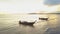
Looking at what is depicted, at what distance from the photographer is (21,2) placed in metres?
1.80

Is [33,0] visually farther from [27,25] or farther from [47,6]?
[27,25]

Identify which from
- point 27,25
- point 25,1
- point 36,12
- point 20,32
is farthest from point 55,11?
point 20,32

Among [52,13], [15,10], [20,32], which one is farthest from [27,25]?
[52,13]

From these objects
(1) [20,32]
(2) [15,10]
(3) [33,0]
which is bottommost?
(1) [20,32]

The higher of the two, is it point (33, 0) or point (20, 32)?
point (33, 0)

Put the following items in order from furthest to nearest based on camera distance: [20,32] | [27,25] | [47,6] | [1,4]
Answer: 1. [47,6]
2. [1,4]
3. [27,25]
4. [20,32]

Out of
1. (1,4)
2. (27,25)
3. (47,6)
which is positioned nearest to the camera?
(27,25)

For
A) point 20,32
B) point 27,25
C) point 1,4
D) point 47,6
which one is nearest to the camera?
point 20,32

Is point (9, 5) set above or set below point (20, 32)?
above

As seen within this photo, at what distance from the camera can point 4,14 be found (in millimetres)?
1772

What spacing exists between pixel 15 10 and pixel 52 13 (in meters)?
0.50

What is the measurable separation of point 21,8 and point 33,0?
186 mm

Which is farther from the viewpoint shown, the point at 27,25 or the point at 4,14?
the point at 4,14

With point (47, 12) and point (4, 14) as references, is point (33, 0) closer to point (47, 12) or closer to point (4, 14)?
point (47, 12)
